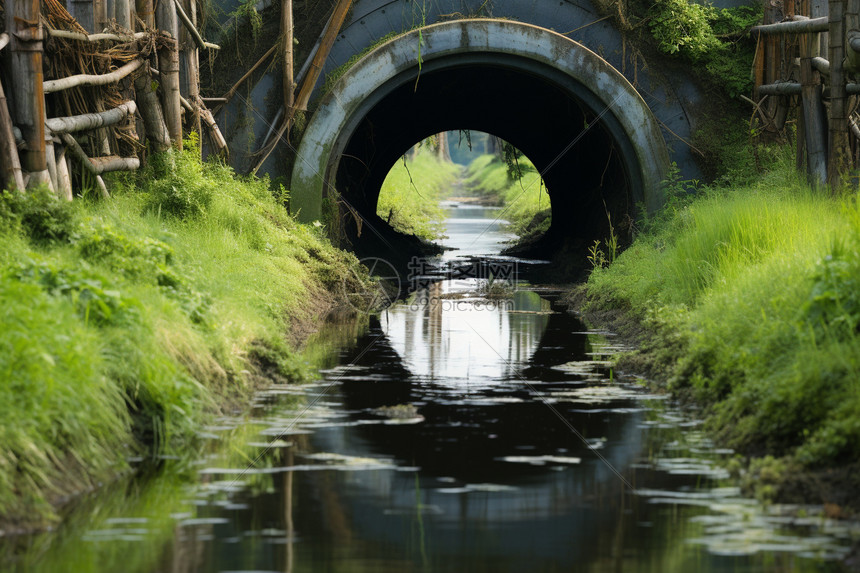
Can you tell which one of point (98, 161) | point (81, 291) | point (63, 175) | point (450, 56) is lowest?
point (81, 291)

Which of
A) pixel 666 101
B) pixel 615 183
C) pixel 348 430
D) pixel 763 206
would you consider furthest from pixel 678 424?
pixel 615 183

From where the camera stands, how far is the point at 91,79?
10742mm

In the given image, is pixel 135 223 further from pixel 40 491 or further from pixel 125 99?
pixel 40 491

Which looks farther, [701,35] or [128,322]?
[701,35]

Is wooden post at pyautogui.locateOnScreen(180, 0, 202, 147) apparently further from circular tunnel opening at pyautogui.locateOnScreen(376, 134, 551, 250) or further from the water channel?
the water channel

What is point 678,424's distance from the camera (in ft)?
24.1

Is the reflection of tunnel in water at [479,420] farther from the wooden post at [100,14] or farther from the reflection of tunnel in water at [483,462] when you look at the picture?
the wooden post at [100,14]

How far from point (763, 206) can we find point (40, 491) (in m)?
7.35

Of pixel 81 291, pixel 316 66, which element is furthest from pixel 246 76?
pixel 81 291

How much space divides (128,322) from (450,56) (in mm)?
8421

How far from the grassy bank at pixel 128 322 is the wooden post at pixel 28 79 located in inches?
26.2

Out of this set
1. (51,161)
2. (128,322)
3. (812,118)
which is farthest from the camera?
(812,118)

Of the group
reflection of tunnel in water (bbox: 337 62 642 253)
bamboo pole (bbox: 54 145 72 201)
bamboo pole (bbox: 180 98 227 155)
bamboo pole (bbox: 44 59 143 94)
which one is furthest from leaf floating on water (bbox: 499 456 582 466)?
reflection of tunnel in water (bbox: 337 62 642 253)

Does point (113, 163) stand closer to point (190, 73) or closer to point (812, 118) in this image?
point (190, 73)
